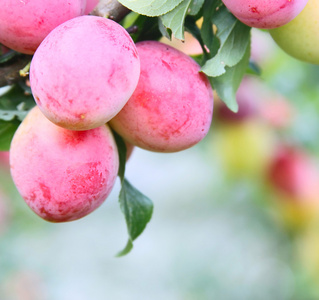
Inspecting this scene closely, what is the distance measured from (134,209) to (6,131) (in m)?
0.21

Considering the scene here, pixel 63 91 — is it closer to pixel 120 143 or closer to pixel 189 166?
pixel 120 143

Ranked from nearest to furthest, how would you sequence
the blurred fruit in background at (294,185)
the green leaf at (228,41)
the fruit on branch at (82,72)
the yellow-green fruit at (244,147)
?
the fruit on branch at (82,72), the green leaf at (228,41), the yellow-green fruit at (244,147), the blurred fruit in background at (294,185)

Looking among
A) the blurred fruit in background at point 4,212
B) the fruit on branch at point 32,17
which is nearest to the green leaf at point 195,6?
the fruit on branch at point 32,17

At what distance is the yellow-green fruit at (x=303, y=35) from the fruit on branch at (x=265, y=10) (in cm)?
6

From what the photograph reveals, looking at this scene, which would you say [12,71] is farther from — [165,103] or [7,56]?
[165,103]

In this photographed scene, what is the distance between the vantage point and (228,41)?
62 centimetres

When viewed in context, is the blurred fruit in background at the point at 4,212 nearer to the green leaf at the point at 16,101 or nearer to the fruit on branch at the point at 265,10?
the green leaf at the point at 16,101

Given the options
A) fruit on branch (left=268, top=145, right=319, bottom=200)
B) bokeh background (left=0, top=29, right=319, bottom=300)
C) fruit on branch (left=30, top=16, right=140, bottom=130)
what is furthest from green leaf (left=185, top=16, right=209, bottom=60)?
fruit on branch (left=268, top=145, right=319, bottom=200)

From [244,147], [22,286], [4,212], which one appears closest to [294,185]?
[244,147]

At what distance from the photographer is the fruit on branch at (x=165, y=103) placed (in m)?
0.59

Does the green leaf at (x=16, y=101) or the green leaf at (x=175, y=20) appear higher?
the green leaf at (x=175, y=20)

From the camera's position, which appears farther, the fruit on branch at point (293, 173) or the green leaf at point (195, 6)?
the fruit on branch at point (293, 173)

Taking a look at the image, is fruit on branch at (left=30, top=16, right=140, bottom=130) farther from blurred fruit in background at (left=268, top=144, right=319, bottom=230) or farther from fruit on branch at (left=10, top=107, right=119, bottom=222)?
blurred fruit in background at (left=268, top=144, right=319, bottom=230)

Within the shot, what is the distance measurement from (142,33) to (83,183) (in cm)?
22
